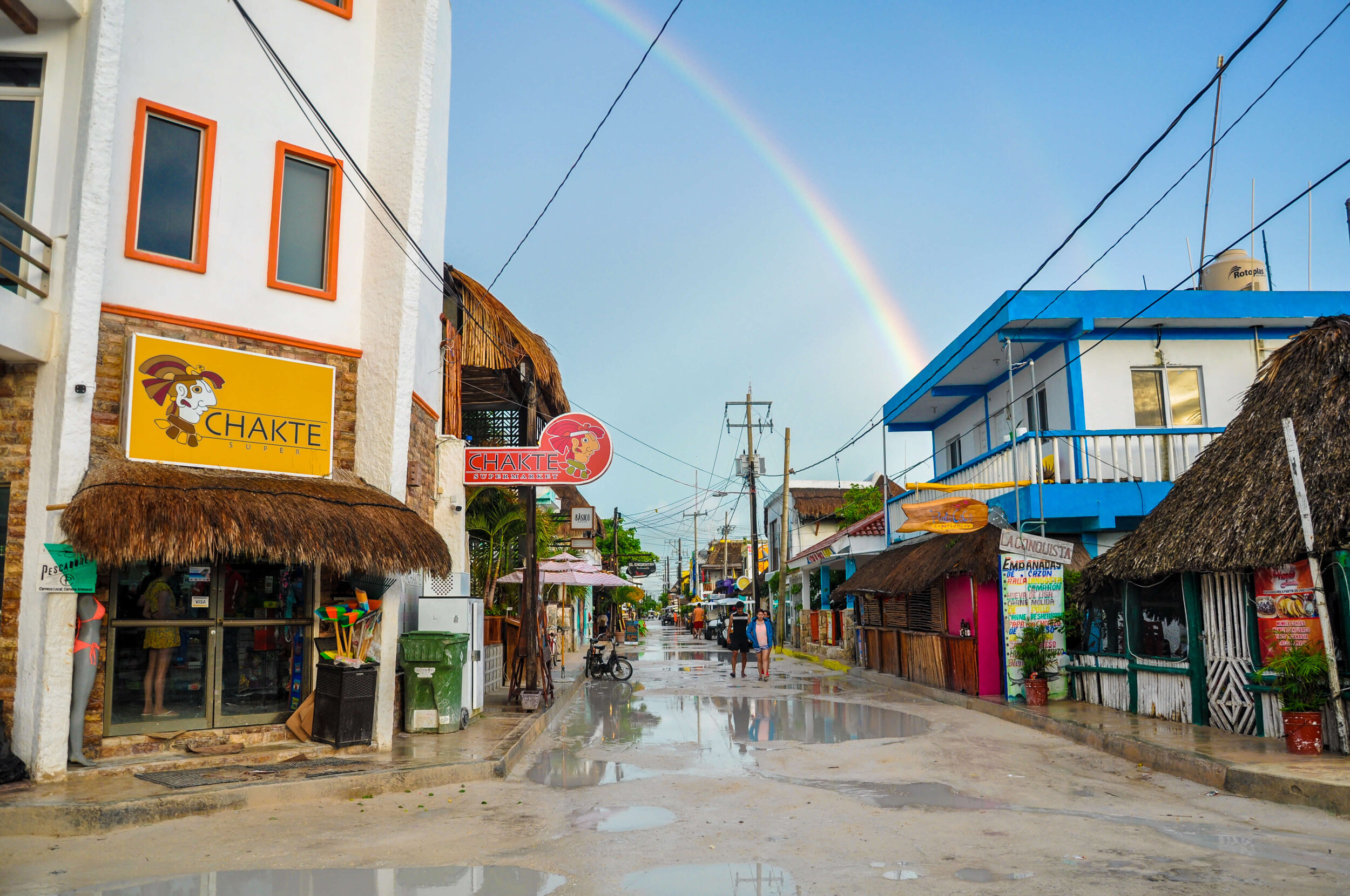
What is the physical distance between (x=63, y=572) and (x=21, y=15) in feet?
18.3

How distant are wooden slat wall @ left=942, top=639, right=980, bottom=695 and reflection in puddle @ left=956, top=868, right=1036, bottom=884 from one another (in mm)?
12212

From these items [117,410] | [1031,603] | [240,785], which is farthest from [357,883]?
[1031,603]

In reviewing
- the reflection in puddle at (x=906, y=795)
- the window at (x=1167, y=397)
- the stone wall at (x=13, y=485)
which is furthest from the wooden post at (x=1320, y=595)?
the stone wall at (x=13, y=485)

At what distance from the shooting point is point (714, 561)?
11888 cm

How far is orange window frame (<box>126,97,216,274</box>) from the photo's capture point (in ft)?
34.0

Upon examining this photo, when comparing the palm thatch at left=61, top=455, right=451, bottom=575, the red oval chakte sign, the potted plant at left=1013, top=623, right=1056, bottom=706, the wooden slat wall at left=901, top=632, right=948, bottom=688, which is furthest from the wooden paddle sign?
the palm thatch at left=61, top=455, right=451, bottom=575

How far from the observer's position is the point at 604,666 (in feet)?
80.3

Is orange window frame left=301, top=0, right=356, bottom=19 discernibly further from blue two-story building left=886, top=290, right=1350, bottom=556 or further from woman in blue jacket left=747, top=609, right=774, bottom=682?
woman in blue jacket left=747, top=609, right=774, bottom=682

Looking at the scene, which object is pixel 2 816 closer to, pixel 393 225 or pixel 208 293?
pixel 208 293

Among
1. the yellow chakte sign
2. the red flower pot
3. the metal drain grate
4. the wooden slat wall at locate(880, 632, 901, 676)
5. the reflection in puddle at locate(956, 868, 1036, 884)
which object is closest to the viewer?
the reflection in puddle at locate(956, 868, 1036, 884)

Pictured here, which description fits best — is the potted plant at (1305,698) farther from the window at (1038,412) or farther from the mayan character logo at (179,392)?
the mayan character logo at (179,392)

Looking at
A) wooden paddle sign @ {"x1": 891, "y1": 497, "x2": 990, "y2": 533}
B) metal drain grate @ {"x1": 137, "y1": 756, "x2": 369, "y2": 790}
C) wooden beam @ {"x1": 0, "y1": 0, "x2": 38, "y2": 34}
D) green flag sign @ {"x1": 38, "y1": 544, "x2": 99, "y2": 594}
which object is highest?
wooden beam @ {"x1": 0, "y1": 0, "x2": 38, "y2": 34}

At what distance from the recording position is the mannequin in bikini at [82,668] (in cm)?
924

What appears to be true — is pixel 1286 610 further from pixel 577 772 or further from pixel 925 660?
pixel 925 660
